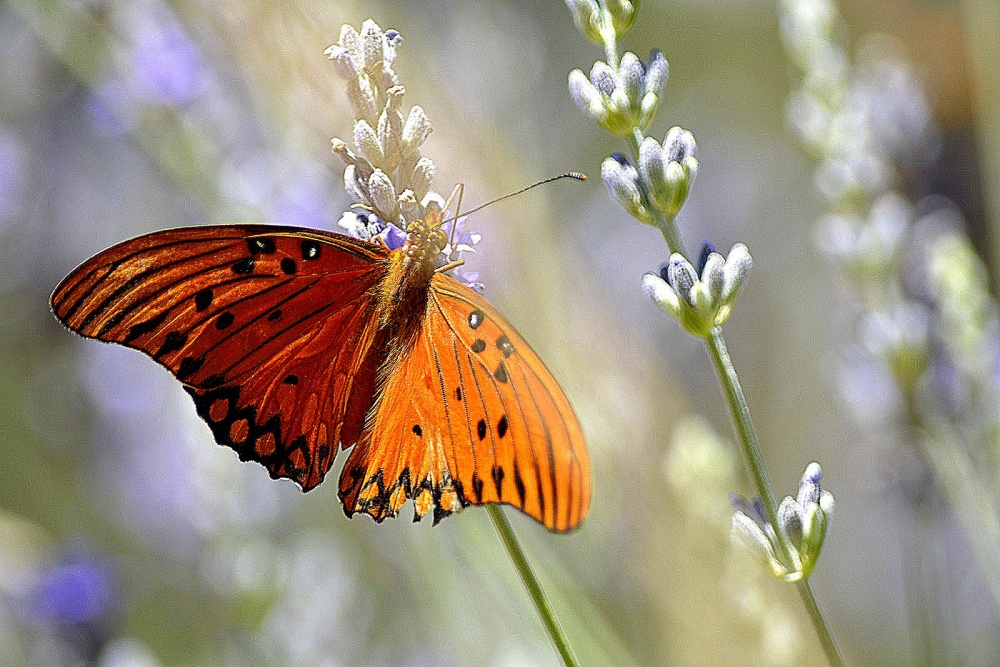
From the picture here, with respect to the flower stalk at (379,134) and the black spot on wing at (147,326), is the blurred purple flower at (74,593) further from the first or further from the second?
the flower stalk at (379,134)

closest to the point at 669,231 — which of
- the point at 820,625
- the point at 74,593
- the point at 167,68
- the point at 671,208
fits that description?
the point at 671,208

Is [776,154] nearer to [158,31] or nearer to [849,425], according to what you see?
[849,425]

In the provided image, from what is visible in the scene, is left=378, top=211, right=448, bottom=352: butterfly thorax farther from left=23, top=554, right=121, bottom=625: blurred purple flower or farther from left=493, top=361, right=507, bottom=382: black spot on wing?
left=23, top=554, right=121, bottom=625: blurred purple flower

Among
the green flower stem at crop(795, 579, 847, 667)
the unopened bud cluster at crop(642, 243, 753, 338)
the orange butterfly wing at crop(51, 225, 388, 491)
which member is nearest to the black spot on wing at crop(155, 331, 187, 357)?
the orange butterfly wing at crop(51, 225, 388, 491)

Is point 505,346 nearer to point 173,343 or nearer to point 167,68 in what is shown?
point 173,343

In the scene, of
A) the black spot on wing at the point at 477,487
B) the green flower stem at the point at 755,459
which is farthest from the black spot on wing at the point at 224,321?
the green flower stem at the point at 755,459

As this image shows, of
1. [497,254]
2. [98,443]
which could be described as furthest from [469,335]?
[98,443]

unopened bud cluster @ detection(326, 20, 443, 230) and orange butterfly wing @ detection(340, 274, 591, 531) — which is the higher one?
unopened bud cluster @ detection(326, 20, 443, 230)
